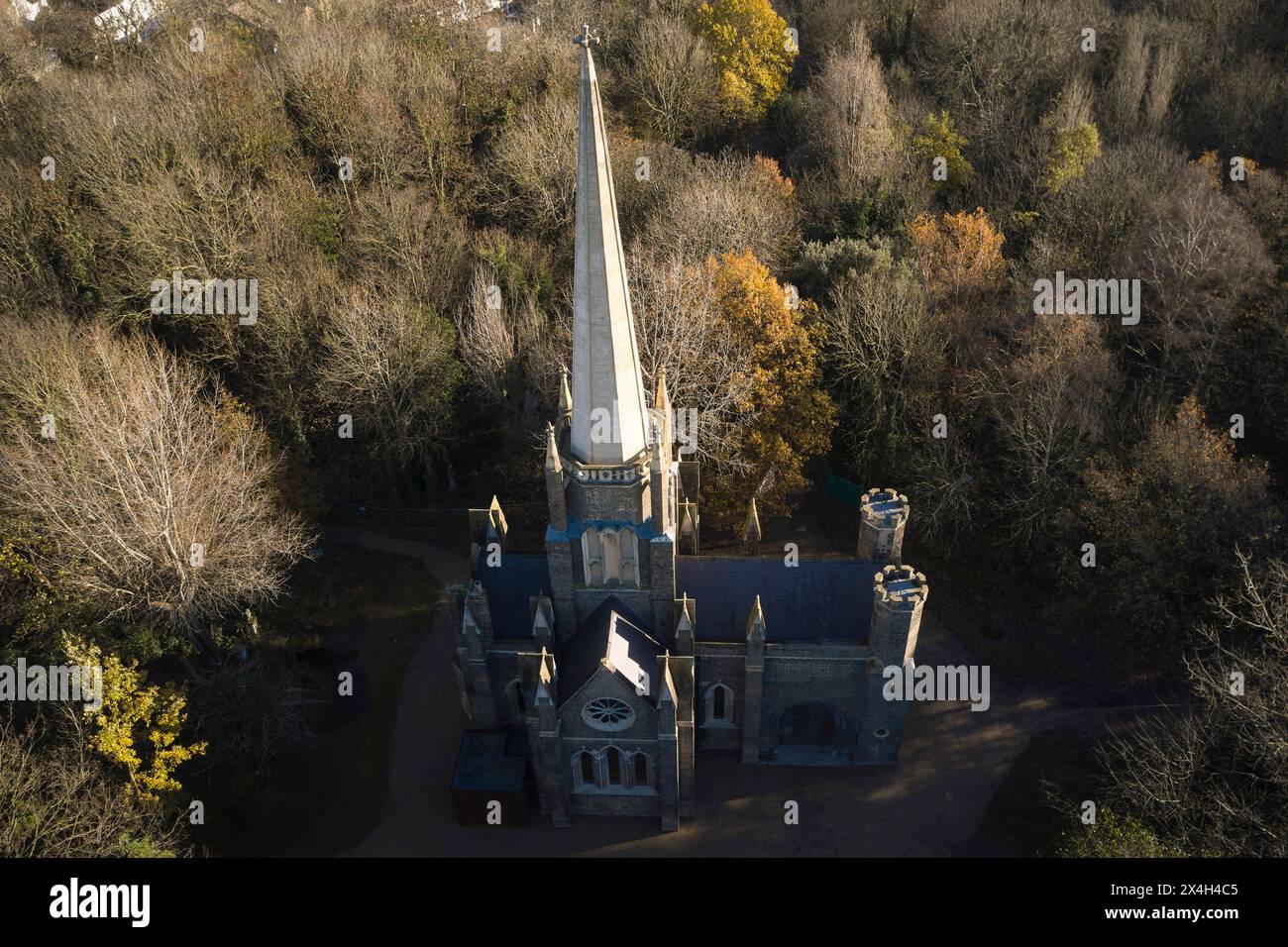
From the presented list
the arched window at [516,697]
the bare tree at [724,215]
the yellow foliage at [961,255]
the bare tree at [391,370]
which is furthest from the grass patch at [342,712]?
the yellow foliage at [961,255]

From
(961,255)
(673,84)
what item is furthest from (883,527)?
(673,84)

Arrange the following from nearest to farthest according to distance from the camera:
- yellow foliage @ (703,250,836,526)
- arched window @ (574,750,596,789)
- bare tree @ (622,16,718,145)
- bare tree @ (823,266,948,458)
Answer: arched window @ (574,750,596,789), yellow foliage @ (703,250,836,526), bare tree @ (823,266,948,458), bare tree @ (622,16,718,145)

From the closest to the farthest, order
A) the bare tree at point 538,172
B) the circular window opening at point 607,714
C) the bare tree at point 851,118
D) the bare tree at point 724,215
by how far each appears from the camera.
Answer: the circular window opening at point 607,714
the bare tree at point 724,215
the bare tree at point 538,172
the bare tree at point 851,118

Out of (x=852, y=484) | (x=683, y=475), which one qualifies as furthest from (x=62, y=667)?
(x=852, y=484)

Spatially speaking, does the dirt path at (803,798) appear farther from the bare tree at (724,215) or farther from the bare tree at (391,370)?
the bare tree at (724,215)

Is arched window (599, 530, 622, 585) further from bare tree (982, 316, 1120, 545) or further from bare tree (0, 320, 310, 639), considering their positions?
bare tree (982, 316, 1120, 545)

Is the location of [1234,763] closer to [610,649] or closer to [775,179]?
[610,649]

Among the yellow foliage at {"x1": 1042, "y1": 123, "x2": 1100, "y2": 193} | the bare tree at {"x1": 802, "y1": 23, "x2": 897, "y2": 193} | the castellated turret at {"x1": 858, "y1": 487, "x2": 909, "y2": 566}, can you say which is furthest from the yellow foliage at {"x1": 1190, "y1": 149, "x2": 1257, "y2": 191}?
the castellated turret at {"x1": 858, "y1": 487, "x2": 909, "y2": 566}

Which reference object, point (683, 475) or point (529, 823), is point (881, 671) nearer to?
point (683, 475)
